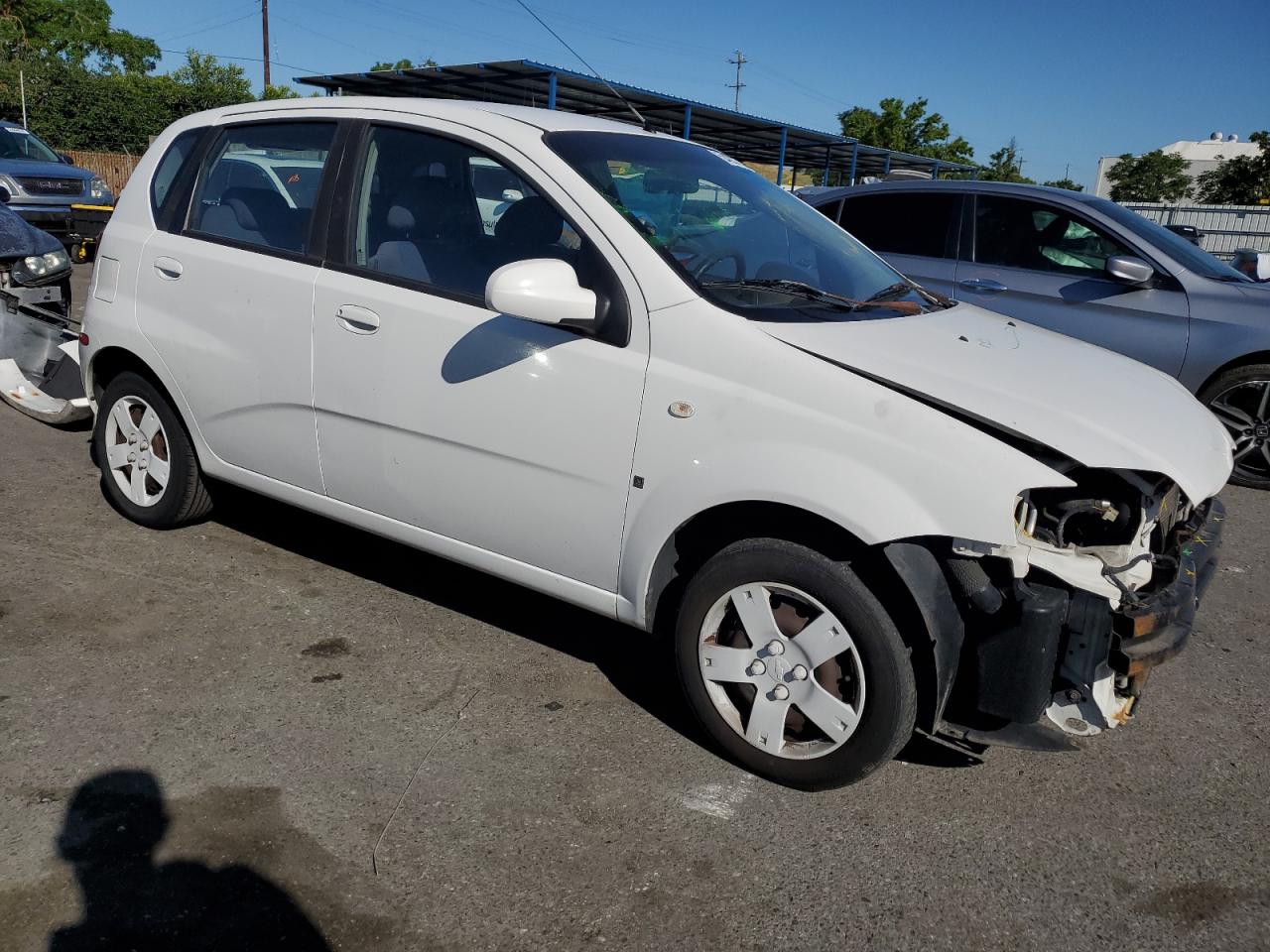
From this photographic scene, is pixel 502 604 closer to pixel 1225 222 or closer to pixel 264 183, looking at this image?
pixel 264 183

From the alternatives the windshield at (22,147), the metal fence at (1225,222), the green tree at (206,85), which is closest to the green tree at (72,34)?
the green tree at (206,85)

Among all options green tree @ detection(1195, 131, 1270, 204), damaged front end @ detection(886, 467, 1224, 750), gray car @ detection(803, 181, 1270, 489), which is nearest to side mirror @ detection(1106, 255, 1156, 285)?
gray car @ detection(803, 181, 1270, 489)

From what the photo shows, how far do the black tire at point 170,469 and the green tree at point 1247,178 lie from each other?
37.7 meters

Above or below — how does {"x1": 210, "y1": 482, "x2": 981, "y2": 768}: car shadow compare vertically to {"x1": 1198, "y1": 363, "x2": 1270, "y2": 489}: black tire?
below

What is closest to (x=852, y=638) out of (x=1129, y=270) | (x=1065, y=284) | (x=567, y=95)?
(x=1129, y=270)

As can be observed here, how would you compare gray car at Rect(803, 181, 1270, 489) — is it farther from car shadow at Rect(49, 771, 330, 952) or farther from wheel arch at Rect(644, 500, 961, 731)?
car shadow at Rect(49, 771, 330, 952)

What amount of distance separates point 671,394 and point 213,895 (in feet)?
5.57

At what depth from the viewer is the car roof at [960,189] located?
6.94 m

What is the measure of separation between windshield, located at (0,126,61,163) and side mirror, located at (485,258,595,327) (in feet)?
56.3

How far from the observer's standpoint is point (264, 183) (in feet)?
13.4

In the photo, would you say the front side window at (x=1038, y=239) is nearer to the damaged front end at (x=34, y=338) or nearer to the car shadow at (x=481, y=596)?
the car shadow at (x=481, y=596)

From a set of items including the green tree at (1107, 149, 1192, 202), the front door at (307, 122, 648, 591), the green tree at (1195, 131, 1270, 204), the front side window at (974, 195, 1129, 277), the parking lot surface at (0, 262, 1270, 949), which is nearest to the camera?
the parking lot surface at (0, 262, 1270, 949)

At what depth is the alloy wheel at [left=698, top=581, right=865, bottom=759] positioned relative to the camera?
9.23ft

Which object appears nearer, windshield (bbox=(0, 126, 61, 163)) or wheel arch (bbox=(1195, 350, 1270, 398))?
wheel arch (bbox=(1195, 350, 1270, 398))
